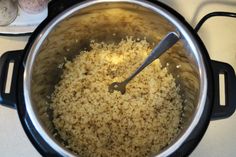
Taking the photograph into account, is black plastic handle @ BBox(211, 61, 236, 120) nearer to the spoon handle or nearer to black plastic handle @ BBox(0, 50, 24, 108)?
the spoon handle

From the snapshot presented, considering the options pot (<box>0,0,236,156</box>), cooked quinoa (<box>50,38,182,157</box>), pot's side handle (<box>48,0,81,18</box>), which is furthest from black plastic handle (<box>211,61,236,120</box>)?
pot's side handle (<box>48,0,81,18</box>)

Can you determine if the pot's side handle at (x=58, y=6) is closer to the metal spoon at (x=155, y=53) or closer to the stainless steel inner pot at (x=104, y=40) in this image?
the stainless steel inner pot at (x=104, y=40)

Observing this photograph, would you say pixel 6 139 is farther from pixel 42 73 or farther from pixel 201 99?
pixel 201 99

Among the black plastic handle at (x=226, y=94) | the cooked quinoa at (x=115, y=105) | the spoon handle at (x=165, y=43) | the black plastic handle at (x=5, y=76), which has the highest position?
the spoon handle at (x=165, y=43)

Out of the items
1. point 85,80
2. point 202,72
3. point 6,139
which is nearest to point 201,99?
point 202,72

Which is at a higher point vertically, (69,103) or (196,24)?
(196,24)

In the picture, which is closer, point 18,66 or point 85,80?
point 18,66

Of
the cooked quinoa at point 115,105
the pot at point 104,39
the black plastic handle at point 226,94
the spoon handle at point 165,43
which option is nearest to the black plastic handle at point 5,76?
the pot at point 104,39
